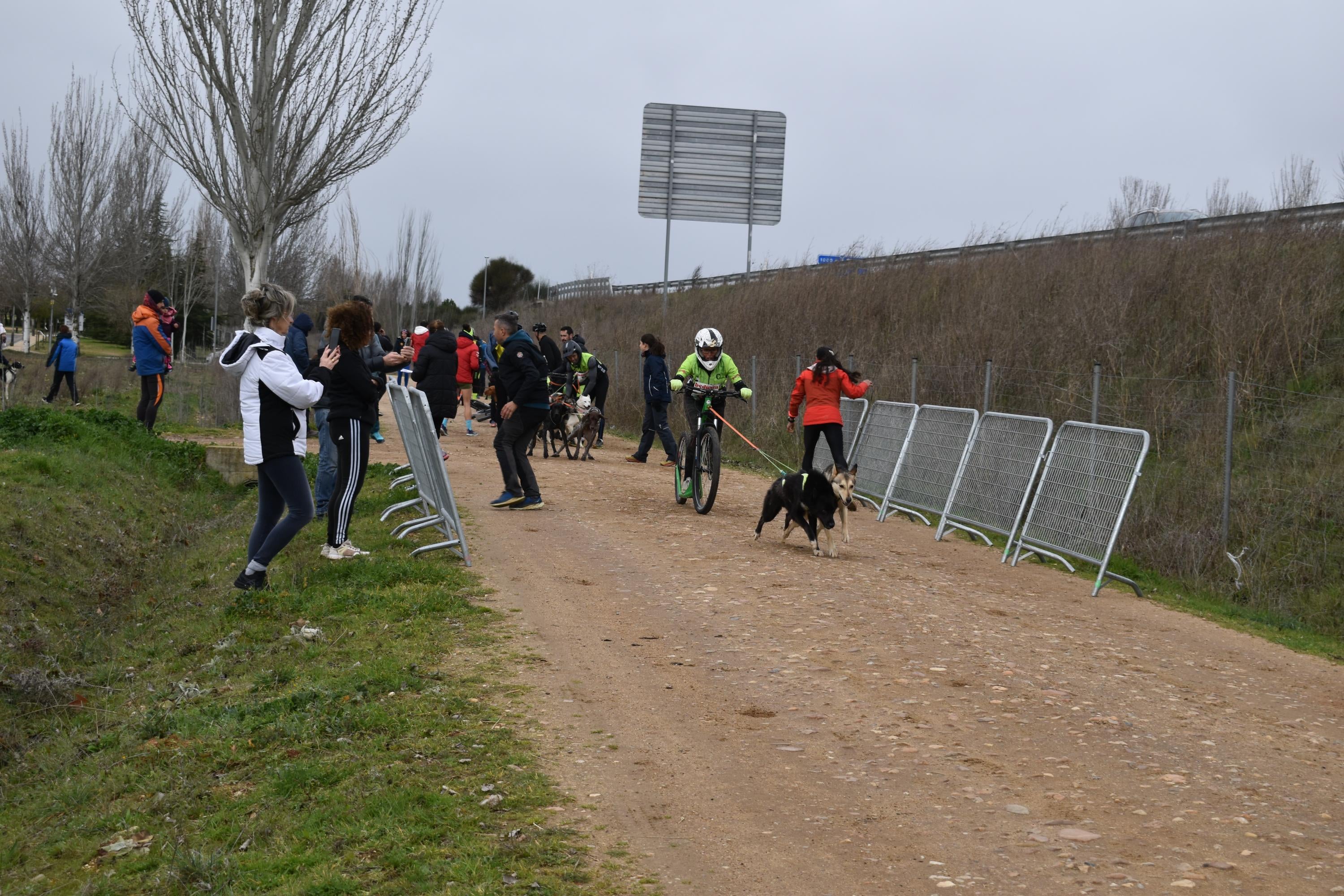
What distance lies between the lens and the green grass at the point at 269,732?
451cm

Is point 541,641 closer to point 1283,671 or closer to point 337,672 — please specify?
point 337,672

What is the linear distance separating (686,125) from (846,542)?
69.3 ft

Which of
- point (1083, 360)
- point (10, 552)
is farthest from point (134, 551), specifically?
point (1083, 360)

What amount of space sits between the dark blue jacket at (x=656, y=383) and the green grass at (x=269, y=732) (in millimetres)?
8183

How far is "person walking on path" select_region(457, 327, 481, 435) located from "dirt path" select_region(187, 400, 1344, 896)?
12.9 m

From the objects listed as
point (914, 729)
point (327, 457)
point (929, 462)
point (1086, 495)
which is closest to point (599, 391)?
point (929, 462)

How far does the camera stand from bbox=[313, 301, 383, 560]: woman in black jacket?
386 inches

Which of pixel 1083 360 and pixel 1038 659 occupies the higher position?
pixel 1083 360

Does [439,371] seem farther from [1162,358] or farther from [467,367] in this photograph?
[1162,358]

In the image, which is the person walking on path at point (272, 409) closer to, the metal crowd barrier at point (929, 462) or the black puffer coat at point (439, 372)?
the metal crowd barrier at point (929, 462)

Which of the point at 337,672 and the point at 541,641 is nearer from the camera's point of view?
the point at 337,672

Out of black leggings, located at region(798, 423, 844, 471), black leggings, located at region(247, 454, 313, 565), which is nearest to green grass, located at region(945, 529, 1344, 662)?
black leggings, located at region(798, 423, 844, 471)

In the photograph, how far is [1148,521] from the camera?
1279cm

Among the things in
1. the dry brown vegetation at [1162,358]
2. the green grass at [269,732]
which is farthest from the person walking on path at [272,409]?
the dry brown vegetation at [1162,358]
